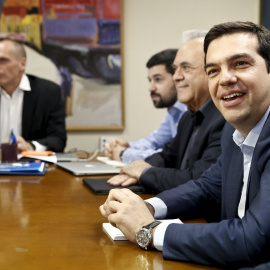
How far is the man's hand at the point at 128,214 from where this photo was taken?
45.3 inches

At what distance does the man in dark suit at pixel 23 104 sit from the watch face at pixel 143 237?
2.73 m

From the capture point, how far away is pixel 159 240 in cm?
108

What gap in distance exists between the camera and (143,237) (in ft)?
3.60

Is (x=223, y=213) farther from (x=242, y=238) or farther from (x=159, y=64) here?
(x=159, y=64)

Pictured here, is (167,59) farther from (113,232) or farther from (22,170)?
(113,232)

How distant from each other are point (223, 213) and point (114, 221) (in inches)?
16.8

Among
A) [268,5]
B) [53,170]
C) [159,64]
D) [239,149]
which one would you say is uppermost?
[268,5]

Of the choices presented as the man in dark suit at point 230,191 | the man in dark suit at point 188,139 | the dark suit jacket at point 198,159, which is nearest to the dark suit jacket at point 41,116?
the man in dark suit at point 188,139

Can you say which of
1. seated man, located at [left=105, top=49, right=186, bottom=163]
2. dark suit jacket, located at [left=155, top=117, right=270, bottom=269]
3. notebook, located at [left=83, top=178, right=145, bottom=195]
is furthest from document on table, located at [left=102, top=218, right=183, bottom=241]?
seated man, located at [left=105, top=49, right=186, bottom=163]

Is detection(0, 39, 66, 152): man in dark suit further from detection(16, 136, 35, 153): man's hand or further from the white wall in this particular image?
the white wall

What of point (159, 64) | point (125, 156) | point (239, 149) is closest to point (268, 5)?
point (159, 64)

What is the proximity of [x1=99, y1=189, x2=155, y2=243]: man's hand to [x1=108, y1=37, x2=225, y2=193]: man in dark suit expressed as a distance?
59 centimetres

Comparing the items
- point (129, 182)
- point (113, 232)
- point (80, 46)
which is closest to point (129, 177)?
point (129, 182)

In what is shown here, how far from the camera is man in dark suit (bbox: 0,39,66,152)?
151 inches
